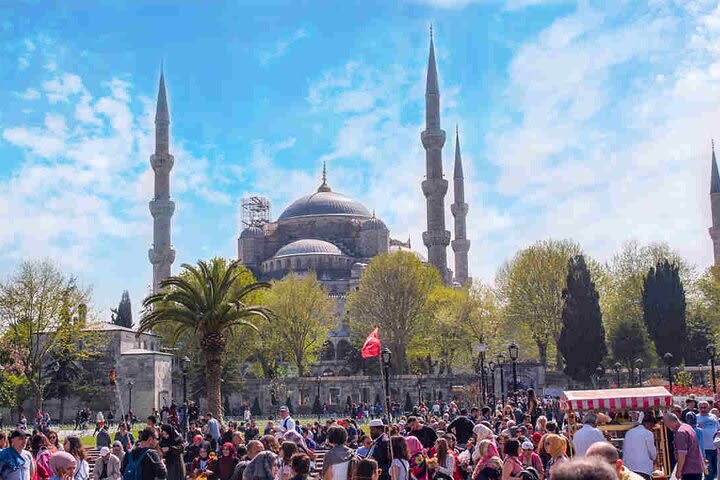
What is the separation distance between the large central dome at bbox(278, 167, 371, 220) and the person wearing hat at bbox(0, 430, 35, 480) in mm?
86188

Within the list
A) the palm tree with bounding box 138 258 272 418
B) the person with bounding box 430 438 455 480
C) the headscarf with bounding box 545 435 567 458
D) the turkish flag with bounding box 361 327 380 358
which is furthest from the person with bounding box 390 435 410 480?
the palm tree with bounding box 138 258 272 418

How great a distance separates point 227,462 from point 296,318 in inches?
1833

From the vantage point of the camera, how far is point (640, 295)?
5625 centimetres

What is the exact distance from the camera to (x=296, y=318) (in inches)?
2251

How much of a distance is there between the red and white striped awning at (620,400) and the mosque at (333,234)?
2006 inches

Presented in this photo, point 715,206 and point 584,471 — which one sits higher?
point 715,206

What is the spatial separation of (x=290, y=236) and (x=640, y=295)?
4608cm

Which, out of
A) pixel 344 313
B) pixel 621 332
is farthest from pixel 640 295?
pixel 344 313

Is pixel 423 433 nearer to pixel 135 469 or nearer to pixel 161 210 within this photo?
pixel 135 469

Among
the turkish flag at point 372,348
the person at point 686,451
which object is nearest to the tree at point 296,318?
the turkish flag at point 372,348

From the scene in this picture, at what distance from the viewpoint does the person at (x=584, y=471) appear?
2.90 metres

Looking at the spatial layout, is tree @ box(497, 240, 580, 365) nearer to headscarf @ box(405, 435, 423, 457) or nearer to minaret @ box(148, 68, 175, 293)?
minaret @ box(148, 68, 175, 293)

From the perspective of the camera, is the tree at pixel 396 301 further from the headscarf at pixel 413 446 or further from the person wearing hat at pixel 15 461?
the person wearing hat at pixel 15 461

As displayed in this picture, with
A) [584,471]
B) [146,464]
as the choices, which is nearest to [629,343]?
[146,464]
